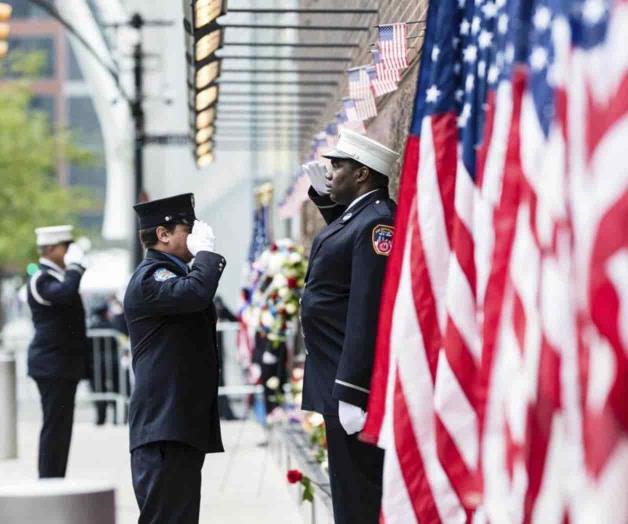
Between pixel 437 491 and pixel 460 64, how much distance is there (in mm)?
1296

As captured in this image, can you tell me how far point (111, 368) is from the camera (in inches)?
907

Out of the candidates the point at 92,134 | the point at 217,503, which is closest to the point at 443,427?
the point at 217,503

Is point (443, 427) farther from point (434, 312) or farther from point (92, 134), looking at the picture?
point (92, 134)

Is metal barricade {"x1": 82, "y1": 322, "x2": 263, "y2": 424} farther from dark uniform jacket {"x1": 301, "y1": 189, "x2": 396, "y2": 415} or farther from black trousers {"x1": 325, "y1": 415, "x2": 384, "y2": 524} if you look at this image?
black trousers {"x1": 325, "y1": 415, "x2": 384, "y2": 524}

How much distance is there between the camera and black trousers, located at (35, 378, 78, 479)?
38.5 feet

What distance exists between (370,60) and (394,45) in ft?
11.2

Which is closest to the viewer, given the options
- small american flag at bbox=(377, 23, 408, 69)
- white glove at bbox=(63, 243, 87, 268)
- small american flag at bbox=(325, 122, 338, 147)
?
small american flag at bbox=(377, 23, 408, 69)

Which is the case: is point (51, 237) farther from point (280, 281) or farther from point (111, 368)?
point (111, 368)

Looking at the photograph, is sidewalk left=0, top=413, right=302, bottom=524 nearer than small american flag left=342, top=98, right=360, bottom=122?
No

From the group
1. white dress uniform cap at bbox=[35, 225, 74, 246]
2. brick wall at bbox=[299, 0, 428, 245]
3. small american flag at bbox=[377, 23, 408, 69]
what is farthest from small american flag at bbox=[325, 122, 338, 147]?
small american flag at bbox=[377, 23, 408, 69]

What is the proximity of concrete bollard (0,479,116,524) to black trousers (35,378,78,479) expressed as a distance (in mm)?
6967

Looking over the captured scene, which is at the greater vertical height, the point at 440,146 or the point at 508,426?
the point at 440,146

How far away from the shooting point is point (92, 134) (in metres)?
102

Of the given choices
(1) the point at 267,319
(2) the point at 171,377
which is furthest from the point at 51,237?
(2) the point at 171,377
